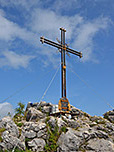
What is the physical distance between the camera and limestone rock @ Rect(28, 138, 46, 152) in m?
16.8

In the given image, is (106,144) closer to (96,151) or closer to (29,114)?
(96,151)

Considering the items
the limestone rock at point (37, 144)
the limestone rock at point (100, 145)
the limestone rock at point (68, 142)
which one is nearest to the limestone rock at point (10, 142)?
the limestone rock at point (37, 144)

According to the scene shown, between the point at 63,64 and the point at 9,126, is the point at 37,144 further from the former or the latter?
the point at 63,64

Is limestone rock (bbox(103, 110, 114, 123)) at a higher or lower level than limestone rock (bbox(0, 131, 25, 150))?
higher

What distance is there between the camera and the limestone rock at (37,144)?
1675 centimetres

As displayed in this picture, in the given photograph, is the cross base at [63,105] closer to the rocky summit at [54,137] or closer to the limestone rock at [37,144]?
the rocky summit at [54,137]

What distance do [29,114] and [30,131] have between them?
167 inches

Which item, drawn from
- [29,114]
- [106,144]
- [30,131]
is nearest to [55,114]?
[29,114]

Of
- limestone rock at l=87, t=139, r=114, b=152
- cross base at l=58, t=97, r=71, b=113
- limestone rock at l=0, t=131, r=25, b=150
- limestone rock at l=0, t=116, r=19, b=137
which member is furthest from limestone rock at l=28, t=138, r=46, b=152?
cross base at l=58, t=97, r=71, b=113

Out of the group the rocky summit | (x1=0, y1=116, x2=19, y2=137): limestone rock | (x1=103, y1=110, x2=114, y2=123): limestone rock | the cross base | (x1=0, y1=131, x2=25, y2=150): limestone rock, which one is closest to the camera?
(x1=0, y1=131, x2=25, y2=150): limestone rock

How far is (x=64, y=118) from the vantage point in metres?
21.1

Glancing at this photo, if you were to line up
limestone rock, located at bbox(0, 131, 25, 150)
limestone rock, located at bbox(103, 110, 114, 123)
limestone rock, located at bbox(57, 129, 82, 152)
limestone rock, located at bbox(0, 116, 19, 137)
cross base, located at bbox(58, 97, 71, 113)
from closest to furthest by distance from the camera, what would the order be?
limestone rock, located at bbox(0, 131, 25, 150) < limestone rock, located at bbox(57, 129, 82, 152) < limestone rock, located at bbox(0, 116, 19, 137) < cross base, located at bbox(58, 97, 71, 113) < limestone rock, located at bbox(103, 110, 114, 123)

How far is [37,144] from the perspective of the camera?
17.1 metres

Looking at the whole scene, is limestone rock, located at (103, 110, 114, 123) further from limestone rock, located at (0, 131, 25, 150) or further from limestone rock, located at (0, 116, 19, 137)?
limestone rock, located at (0, 131, 25, 150)
